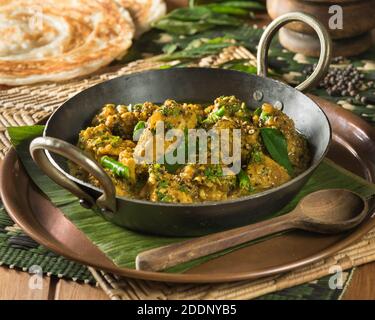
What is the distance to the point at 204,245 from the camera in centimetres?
188

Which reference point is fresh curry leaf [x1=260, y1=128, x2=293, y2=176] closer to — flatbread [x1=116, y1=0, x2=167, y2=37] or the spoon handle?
the spoon handle

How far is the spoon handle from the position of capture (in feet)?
6.06

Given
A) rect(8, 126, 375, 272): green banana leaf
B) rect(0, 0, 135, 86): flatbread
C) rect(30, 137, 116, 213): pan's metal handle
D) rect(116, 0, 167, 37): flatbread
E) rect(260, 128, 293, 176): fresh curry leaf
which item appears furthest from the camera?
rect(116, 0, 167, 37): flatbread

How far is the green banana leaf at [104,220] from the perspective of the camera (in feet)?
6.44

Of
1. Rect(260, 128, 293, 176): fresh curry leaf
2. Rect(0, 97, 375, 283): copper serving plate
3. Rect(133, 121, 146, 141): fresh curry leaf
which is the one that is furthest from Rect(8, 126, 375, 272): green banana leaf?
Rect(133, 121, 146, 141): fresh curry leaf

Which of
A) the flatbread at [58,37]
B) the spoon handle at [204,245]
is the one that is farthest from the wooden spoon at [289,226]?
the flatbread at [58,37]

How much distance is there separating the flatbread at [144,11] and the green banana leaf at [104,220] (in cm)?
142

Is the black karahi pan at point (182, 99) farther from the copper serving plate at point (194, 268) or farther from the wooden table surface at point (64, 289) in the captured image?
the wooden table surface at point (64, 289)

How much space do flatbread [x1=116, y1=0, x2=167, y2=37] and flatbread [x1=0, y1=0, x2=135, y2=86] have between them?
0.10 metres

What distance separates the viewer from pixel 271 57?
11.5 feet

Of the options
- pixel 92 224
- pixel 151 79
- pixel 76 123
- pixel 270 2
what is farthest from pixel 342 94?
pixel 92 224

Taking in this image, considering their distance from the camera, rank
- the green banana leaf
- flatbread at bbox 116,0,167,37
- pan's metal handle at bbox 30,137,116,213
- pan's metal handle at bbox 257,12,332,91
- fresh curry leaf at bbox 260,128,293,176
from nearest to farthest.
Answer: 1. pan's metal handle at bbox 30,137,116,213
2. the green banana leaf
3. fresh curry leaf at bbox 260,128,293,176
4. pan's metal handle at bbox 257,12,332,91
5. flatbread at bbox 116,0,167,37

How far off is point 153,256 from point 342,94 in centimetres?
160

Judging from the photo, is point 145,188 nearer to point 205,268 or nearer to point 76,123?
point 205,268
